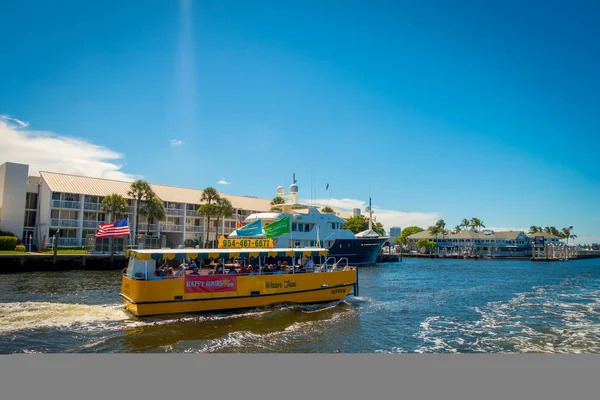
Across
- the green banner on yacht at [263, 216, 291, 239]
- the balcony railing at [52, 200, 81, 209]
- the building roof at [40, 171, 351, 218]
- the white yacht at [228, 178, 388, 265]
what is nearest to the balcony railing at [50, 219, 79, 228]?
the balcony railing at [52, 200, 81, 209]

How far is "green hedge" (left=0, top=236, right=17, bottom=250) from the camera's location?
1629 inches

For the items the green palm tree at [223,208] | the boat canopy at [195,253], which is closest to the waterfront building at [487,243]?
the green palm tree at [223,208]

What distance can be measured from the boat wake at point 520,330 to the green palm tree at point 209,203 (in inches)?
1642

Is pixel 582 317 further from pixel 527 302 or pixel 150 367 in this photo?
pixel 150 367

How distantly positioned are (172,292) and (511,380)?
12.7 metres

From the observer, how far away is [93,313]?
16.5 metres

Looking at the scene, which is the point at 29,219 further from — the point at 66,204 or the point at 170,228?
the point at 170,228

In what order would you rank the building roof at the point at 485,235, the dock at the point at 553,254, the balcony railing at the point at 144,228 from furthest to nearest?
the building roof at the point at 485,235 → the dock at the point at 553,254 → the balcony railing at the point at 144,228

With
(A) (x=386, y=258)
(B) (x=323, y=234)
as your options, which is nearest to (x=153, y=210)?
(B) (x=323, y=234)

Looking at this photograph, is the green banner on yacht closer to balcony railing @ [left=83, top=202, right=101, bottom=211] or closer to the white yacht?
the white yacht

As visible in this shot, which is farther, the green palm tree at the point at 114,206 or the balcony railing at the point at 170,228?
the balcony railing at the point at 170,228

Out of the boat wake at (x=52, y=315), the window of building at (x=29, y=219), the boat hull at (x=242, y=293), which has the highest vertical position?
the window of building at (x=29, y=219)

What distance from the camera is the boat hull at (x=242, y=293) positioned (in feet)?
52.7

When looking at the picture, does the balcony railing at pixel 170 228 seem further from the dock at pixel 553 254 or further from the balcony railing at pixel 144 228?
the dock at pixel 553 254
